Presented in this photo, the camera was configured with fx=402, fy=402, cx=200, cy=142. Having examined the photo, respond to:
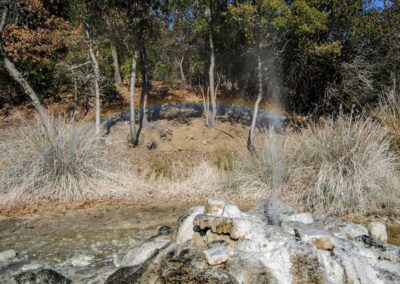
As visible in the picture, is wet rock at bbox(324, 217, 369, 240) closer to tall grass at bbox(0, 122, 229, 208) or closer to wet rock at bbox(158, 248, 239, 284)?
wet rock at bbox(158, 248, 239, 284)

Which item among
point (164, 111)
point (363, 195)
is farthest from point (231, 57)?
point (363, 195)

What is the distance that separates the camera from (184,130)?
54.7 ft

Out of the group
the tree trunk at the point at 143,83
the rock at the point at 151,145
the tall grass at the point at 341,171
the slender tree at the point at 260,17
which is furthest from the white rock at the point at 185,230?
the tree trunk at the point at 143,83

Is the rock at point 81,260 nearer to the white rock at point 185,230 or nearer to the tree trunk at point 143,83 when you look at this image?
the white rock at point 185,230

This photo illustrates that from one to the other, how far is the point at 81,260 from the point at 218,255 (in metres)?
2.34

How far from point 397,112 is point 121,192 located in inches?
236

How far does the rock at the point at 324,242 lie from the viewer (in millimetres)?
3744

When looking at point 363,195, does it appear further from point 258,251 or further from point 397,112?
point 258,251

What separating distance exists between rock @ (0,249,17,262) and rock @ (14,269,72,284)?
0.95m

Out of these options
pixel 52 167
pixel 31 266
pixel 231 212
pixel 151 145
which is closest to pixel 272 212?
pixel 231 212

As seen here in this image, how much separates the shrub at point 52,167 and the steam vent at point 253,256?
4211 millimetres

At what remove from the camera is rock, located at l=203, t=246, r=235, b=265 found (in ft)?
10.8

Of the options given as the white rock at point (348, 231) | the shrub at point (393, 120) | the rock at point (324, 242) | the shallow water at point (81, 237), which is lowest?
the shallow water at point (81, 237)

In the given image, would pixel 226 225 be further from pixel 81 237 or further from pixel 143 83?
pixel 143 83
